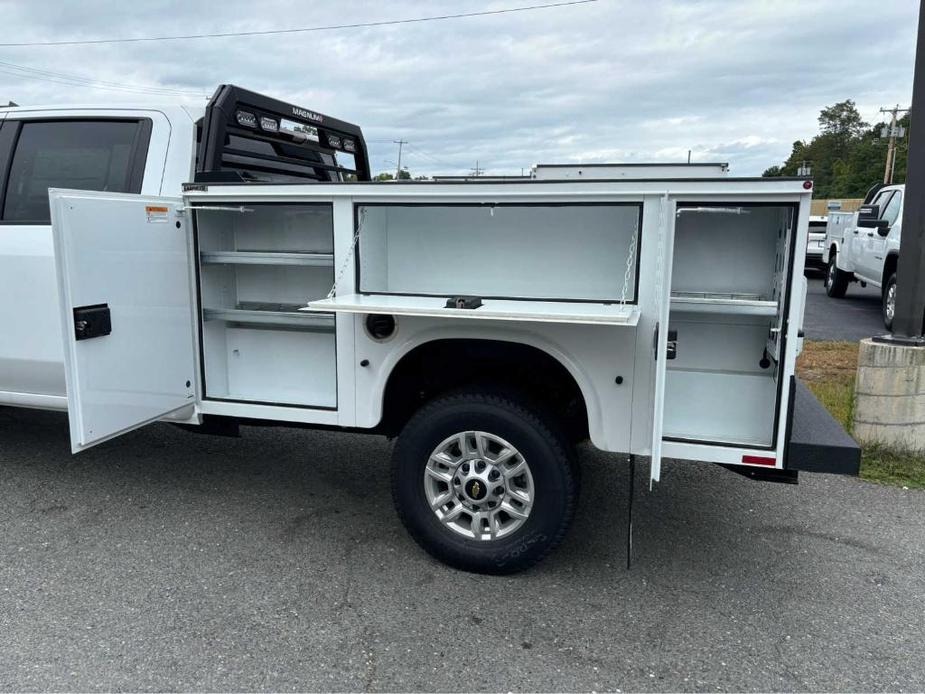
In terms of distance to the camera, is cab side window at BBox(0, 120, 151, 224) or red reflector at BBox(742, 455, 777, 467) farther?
cab side window at BBox(0, 120, 151, 224)

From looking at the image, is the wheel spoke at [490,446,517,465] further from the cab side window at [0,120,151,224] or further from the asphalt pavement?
the asphalt pavement

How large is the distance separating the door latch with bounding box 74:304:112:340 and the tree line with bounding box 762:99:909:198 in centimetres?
7240

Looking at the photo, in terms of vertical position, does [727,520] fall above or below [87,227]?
below

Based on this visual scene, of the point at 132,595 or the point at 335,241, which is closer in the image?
the point at 132,595

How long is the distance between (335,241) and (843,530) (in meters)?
3.19

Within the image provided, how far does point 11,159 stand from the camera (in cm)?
454

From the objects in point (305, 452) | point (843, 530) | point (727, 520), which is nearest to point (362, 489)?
point (305, 452)

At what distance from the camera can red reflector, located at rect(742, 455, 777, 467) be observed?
3205mm

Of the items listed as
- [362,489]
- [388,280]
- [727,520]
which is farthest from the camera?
[362,489]

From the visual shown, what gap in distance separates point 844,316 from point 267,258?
1129cm

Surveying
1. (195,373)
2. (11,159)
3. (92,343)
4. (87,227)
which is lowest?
(195,373)

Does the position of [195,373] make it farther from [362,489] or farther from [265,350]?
[362,489]

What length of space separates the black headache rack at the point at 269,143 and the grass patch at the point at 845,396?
4.26 meters

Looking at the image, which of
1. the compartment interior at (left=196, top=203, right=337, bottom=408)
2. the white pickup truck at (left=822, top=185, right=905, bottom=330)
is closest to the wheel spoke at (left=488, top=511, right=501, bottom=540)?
the compartment interior at (left=196, top=203, right=337, bottom=408)
